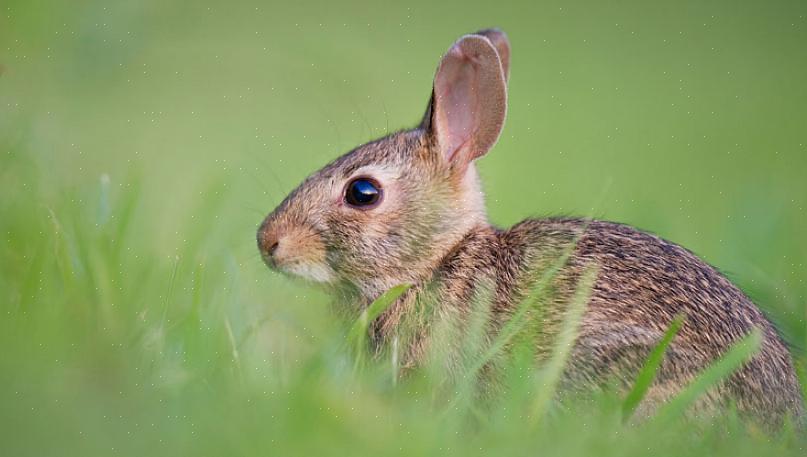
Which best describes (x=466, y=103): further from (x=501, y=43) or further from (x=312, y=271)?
(x=312, y=271)

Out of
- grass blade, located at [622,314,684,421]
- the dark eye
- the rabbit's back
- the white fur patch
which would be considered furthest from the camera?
the dark eye

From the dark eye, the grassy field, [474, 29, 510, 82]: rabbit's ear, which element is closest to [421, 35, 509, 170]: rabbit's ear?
the dark eye

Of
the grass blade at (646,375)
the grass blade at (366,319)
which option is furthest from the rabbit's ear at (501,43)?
the grass blade at (646,375)

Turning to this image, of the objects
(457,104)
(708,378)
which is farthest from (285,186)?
(708,378)

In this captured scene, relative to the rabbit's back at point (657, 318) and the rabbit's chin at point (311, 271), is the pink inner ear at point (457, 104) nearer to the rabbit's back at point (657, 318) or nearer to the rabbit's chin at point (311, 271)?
the rabbit's back at point (657, 318)

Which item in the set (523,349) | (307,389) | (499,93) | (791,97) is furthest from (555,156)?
(307,389)

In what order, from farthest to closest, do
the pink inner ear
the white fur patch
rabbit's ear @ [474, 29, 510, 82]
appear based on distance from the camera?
rabbit's ear @ [474, 29, 510, 82] < the pink inner ear < the white fur patch

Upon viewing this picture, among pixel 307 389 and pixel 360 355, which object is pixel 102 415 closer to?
pixel 307 389

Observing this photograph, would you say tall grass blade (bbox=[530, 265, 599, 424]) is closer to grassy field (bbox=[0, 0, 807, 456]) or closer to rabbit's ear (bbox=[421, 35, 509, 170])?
grassy field (bbox=[0, 0, 807, 456])
